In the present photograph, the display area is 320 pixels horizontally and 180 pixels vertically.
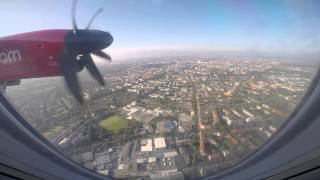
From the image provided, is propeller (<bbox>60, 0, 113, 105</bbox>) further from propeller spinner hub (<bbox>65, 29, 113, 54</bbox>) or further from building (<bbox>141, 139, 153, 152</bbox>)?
building (<bbox>141, 139, 153, 152</bbox>)

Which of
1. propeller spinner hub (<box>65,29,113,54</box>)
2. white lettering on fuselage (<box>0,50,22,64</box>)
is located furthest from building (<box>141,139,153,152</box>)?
white lettering on fuselage (<box>0,50,22,64</box>)

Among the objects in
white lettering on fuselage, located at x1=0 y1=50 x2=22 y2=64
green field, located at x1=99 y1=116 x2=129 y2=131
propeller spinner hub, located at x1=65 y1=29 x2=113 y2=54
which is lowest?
green field, located at x1=99 y1=116 x2=129 y2=131

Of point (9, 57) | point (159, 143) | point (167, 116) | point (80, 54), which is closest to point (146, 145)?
point (159, 143)

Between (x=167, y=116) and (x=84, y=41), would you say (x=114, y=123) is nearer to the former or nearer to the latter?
(x=167, y=116)

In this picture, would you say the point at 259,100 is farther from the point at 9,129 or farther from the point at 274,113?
the point at 9,129

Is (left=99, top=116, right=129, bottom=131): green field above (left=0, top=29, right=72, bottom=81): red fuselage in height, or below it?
below

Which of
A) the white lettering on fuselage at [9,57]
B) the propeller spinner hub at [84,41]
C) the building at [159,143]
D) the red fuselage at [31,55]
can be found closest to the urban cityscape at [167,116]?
the building at [159,143]
